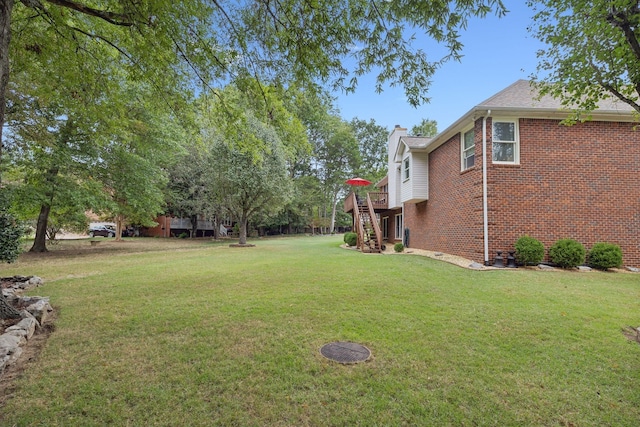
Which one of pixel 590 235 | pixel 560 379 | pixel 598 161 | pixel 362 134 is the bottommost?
pixel 560 379

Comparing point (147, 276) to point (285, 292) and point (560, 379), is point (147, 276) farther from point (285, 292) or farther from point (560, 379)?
point (560, 379)

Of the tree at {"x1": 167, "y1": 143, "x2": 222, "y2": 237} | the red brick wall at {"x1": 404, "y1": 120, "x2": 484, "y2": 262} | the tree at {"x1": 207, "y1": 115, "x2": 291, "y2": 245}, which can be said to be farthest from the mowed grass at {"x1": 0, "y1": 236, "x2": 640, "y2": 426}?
the tree at {"x1": 167, "y1": 143, "x2": 222, "y2": 237}

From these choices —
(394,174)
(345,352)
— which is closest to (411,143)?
(394,174)

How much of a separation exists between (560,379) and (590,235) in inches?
356

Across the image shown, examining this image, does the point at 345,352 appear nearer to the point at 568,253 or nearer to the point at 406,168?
the point at 568,253

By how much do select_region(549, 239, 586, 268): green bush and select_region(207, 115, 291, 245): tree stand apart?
45.2 feet

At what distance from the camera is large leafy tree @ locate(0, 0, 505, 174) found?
12.8 feet

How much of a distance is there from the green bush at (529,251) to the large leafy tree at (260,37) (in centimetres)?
696

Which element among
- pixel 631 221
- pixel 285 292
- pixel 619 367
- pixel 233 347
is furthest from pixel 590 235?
pixel 233 347

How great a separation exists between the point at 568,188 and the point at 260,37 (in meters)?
10.0

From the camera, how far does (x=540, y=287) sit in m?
6.64

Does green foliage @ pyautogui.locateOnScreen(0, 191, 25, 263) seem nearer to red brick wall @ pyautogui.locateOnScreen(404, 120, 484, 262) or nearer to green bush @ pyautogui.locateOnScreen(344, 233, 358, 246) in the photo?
red brick wall @ pyautogui.locateOnScreen(404, 120, 484, 262)

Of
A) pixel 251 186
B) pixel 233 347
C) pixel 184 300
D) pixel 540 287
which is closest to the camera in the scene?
pixel 233 347

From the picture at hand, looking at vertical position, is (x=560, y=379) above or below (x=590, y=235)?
below
